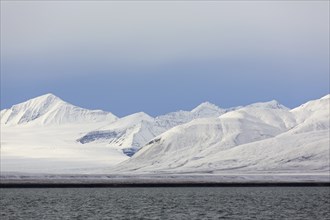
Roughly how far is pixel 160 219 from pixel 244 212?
1504cm

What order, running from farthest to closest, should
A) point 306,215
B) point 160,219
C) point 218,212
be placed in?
point 218,212, point 306,215, point 160,219

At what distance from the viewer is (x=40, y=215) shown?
8256cm

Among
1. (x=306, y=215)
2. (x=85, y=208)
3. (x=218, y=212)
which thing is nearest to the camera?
(x=306, y=215)

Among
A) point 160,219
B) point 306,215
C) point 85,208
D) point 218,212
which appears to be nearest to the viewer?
point 160,219

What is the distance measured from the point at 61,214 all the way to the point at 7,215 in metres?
6.44

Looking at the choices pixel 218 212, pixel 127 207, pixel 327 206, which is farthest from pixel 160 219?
pixel 327 206

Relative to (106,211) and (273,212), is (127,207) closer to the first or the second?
(106,211)

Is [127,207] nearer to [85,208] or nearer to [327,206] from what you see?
[85,208]

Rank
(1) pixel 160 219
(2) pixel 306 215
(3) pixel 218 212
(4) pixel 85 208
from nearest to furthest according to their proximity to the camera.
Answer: (1) pixel 160 219
(2) pixel 306 215
(3) pixel 218 212
(4) pixel 85 208

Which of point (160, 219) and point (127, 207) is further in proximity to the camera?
point (127, 207)

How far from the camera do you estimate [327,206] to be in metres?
99.2

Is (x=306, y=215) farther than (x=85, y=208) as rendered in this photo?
No

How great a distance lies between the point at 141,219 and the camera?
256 ft

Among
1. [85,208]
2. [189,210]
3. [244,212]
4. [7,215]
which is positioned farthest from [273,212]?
[7,215]
